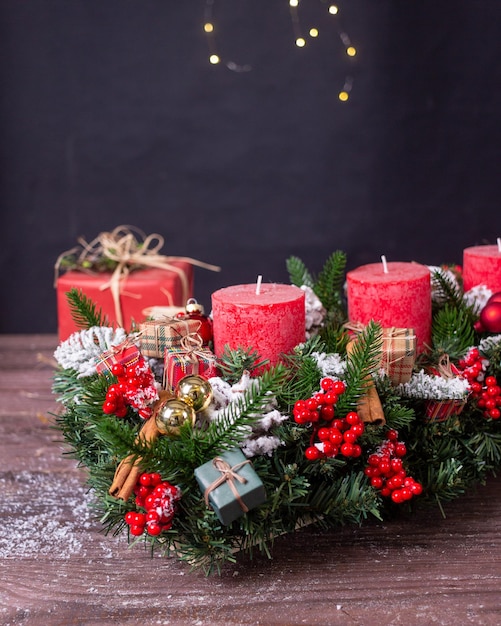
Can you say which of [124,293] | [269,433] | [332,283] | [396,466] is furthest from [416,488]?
[124,293]

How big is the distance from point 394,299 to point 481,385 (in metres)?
0.13

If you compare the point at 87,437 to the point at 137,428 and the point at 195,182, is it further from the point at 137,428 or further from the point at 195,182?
the point at 195,182

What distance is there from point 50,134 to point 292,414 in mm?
1795

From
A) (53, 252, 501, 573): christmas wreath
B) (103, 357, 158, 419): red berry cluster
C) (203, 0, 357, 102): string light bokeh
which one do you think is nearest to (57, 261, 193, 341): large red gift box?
(53, 252, 501, 573): christmas wreath

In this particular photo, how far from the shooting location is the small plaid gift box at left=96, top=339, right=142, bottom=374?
0.70 metres

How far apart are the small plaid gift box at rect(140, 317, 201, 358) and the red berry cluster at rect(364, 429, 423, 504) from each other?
23 centimetres

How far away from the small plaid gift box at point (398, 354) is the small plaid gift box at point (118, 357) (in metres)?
0.25

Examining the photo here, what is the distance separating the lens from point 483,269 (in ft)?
2.89

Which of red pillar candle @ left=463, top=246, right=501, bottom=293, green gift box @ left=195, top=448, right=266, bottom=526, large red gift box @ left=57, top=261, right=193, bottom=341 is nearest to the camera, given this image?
green gift box @ left=195, top=448, right=266, bottom=526

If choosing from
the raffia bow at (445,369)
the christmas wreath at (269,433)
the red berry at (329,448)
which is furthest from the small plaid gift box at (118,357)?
the raffia bow at (445,369)

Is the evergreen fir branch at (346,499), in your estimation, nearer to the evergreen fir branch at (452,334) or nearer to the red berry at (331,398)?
the red berry at (331,398)

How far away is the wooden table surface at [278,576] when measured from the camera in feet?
1.85

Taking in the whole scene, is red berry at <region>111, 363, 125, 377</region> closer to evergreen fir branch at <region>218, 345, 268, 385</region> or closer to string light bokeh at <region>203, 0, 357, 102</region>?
evergreen fir branch at <region>218, 345, 268, 385</region>

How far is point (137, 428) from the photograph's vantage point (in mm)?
647
